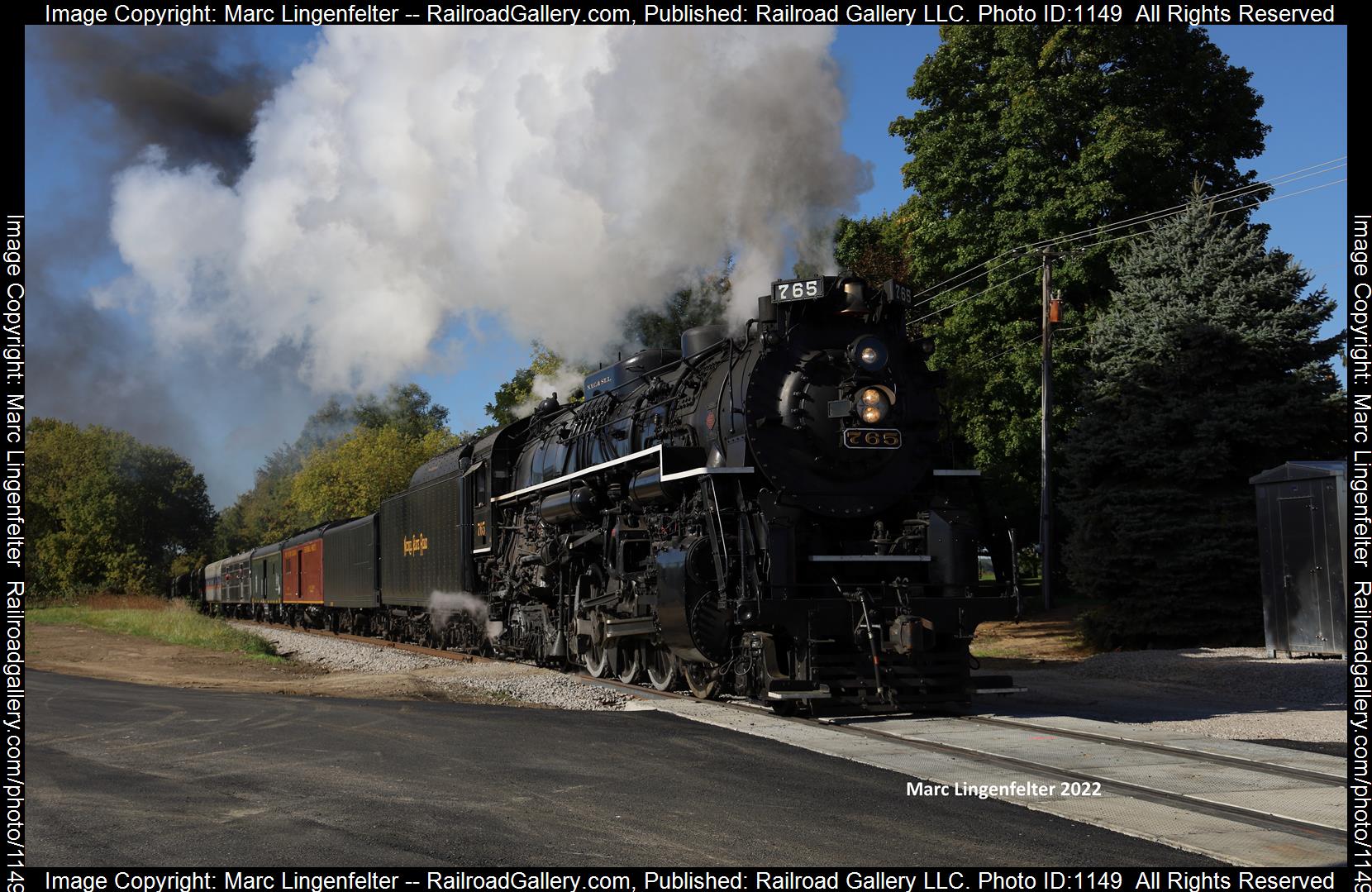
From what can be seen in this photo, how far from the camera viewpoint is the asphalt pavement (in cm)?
577

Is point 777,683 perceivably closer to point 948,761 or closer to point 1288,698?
point 948,761

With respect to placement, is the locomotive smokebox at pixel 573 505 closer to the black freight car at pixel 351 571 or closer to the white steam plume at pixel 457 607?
the white steam plume at pixel 457 607

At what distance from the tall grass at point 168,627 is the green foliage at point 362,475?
21.0 meters

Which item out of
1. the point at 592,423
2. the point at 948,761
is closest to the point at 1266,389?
the point at 592,423

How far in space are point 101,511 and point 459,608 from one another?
43596mm

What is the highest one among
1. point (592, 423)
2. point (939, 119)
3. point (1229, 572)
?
point (939, 119)

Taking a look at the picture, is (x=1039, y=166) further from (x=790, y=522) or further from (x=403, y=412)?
(x=403, y=412)

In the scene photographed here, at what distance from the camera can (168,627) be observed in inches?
1029

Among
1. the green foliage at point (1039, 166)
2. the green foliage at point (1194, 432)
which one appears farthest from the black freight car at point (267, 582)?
the green foliage at point (1194, 432)

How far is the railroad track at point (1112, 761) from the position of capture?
687 centimetres

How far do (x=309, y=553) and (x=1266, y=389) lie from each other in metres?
27.4

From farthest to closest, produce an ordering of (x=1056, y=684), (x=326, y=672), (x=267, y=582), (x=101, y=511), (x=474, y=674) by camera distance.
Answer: (x=101, y=511) < (x=267, y=582) < (x=326, y=672) < (x=474, y=674) < (x=1056, y=684)

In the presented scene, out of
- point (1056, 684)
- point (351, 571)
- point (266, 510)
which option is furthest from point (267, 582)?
point (266, 510)
